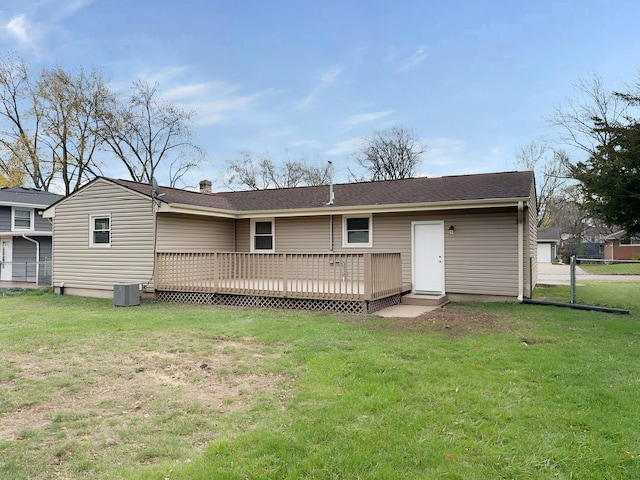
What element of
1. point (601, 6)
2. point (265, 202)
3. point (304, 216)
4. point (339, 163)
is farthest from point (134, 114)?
point (601, 6)

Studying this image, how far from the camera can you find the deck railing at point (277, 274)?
9023mm

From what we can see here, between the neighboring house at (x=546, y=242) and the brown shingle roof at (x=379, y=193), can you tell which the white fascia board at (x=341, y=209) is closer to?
the brown shingle roof at (x=379, y=193)

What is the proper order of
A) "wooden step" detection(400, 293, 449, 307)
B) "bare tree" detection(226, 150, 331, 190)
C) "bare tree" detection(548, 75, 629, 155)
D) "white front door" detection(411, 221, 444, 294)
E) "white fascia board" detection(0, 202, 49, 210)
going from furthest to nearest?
"bare tree" detection(226, 150, 331, 190) → "white fascia board" detection(0, 202, 49, 210) → "bare tree" detection(548, 75, 629, 155) → "white front door" detection(411, 221, 444, 294) → "wooden step" detection(400, 293, 449, 307)

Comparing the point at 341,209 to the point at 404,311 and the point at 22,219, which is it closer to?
the point at 404,311

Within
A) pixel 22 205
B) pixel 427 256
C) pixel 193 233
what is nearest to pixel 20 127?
pixel 22 205

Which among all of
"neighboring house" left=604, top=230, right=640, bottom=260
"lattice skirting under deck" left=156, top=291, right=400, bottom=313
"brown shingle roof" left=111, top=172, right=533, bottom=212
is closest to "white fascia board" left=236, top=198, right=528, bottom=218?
"brown shingle roof" left=111, top=172, right=533, bottom=212

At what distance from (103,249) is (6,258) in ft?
30.9

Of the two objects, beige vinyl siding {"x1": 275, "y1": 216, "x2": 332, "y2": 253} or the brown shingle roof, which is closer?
the brown shingle roof

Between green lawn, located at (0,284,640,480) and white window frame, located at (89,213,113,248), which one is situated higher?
white window frame, located at (89,213,113,248)

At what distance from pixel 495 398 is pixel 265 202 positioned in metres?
10.9

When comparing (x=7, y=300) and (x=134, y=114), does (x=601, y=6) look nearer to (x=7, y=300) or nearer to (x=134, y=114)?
(x=7, y=300)

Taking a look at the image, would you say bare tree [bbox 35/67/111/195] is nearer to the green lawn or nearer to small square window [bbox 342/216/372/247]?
small square window [bbox 342/216/372/247]

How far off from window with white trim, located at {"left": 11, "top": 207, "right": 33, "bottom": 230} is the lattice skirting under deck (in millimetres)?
12198

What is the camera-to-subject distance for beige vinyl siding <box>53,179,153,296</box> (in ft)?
37.0
